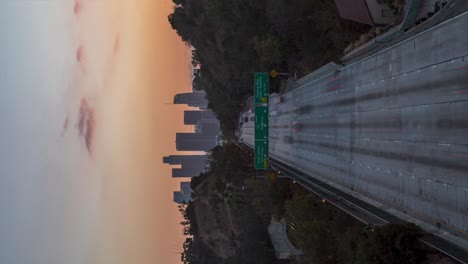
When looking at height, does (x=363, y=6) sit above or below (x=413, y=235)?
above

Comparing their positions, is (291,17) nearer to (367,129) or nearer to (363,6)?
(363,6)

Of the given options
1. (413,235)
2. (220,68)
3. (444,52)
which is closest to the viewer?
(413,235)

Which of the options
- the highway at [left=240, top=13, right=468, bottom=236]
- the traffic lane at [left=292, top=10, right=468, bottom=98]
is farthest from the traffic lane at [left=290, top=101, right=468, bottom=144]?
the traffic lane at [left=292, top=10, right=468, bottom=98]

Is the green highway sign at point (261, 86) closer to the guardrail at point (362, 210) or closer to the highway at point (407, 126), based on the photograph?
the highway at point (407, 126)

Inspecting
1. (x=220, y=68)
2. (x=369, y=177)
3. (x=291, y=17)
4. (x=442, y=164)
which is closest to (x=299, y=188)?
(x=369, y=177)

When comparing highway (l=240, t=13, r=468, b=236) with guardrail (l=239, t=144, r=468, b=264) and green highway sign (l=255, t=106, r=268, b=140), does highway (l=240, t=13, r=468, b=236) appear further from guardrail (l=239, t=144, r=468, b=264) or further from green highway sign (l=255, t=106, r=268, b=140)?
green highway sign (l=255, t=106, r=268, b=140)

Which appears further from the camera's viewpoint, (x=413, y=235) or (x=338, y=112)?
(x=338, y=112)

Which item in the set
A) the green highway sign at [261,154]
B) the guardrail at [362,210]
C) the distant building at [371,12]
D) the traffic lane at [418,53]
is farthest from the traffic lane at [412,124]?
the green highway sign at [261,154]
